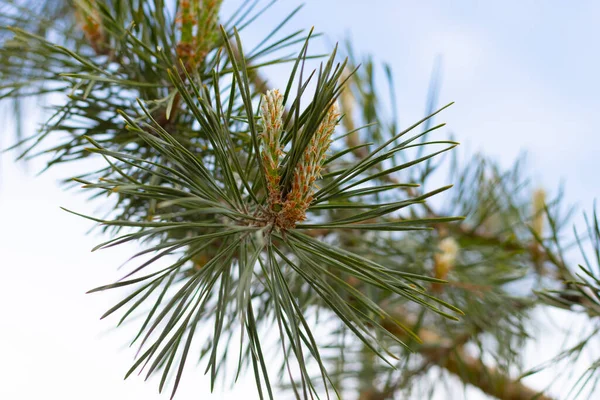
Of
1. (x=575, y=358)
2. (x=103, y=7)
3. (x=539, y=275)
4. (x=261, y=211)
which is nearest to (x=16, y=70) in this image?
(x=103, y=7)

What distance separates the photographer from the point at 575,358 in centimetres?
49

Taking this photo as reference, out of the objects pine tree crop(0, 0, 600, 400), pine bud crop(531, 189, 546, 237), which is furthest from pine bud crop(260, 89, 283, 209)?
pine bud crop(531, 189, 546, 237)

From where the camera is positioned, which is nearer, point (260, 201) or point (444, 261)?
point (260, 201)

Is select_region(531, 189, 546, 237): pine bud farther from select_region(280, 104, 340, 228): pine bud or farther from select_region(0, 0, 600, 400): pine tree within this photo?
select_region(280, 104, 340, 228): pine bud

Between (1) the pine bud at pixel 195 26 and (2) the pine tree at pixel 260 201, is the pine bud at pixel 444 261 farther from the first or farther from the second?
(1) the pine bud at pixel 195 26

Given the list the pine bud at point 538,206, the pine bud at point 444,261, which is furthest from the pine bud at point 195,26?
the pine bud at point 538,206

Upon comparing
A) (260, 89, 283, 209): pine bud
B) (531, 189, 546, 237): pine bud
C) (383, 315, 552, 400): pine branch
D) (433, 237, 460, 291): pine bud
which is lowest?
(383, 315, 552, 400): pine branch

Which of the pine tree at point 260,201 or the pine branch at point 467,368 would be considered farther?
the pine branch at point 467,368

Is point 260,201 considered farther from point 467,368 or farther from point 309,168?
point 467,368

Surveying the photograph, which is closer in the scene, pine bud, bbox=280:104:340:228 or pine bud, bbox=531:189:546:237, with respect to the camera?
pine bud, bbox=280:104:340:228

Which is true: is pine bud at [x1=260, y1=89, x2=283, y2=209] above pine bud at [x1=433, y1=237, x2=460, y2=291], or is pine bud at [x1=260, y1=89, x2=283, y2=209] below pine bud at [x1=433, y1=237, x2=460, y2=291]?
above

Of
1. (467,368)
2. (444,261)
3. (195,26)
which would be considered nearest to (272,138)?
(195,26)

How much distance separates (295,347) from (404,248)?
1.16 feet

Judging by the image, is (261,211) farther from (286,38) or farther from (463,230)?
(463,230)
